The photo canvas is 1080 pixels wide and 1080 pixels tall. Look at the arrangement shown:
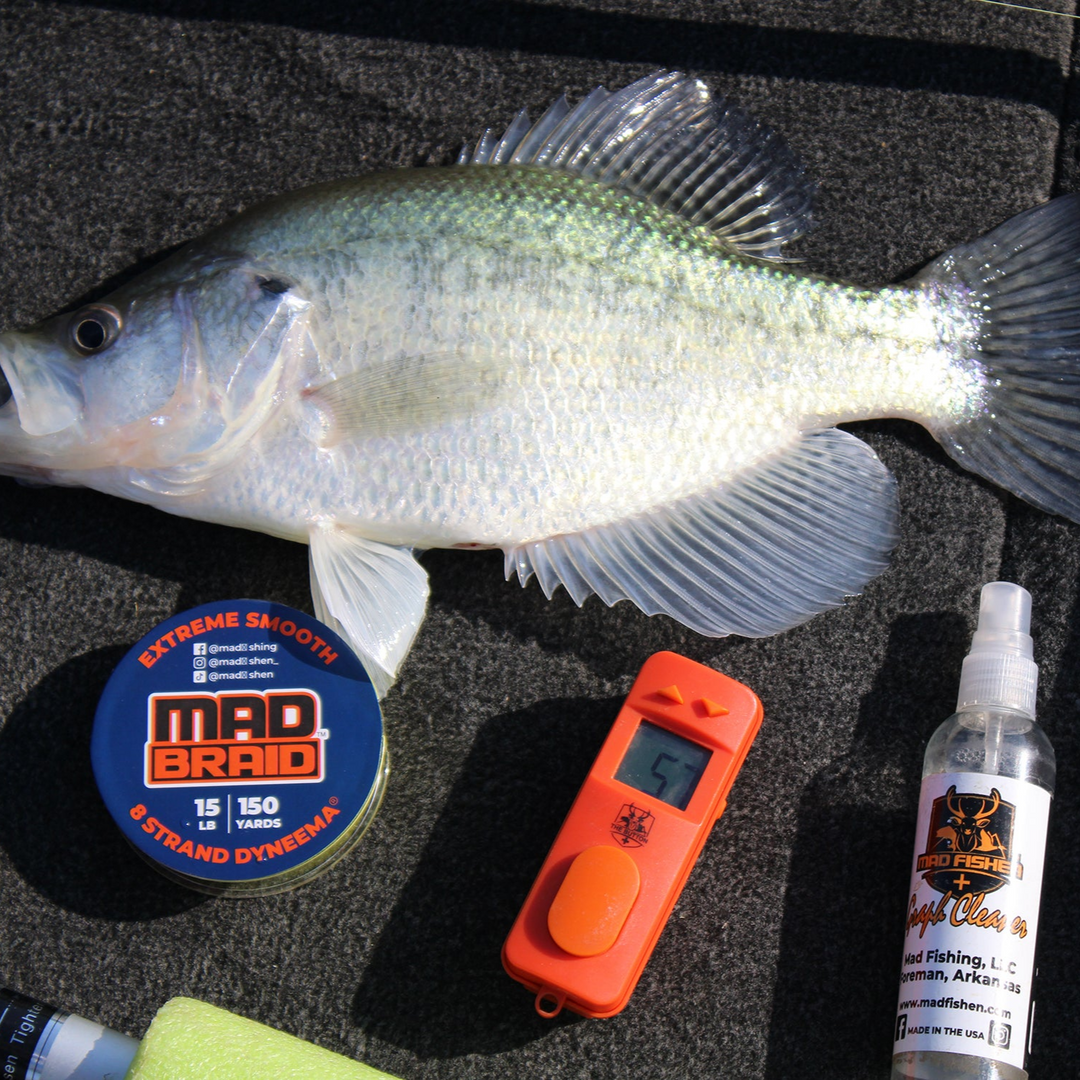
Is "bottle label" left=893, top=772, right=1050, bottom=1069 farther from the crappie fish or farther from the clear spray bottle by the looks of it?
the crappie fish

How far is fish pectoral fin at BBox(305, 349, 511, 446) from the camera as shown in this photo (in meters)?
0.87

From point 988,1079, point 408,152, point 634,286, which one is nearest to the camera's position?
point 988,1079

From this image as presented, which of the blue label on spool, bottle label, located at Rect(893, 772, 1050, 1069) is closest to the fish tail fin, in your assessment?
bottle label, located at Rect(893, 772, 1050, 1069)

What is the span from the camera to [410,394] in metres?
0.87

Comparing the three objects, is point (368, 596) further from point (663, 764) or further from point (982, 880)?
point (982, 880)

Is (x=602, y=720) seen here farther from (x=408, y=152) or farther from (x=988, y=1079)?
(x=408, y=152)

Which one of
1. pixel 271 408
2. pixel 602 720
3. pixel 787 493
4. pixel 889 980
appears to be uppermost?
A: pixel 271 408

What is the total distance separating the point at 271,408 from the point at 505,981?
528mm

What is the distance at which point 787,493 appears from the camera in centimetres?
92

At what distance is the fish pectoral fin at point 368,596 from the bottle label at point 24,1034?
1.19 feet

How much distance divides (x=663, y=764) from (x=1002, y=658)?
0.94ft

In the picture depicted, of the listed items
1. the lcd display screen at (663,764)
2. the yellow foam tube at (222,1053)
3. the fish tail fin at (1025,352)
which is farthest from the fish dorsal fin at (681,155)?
the yellow foam tube at (222,1053)

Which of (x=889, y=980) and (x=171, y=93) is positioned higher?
(x=171, y=93)

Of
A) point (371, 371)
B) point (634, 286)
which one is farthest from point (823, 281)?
point (371, 371)
